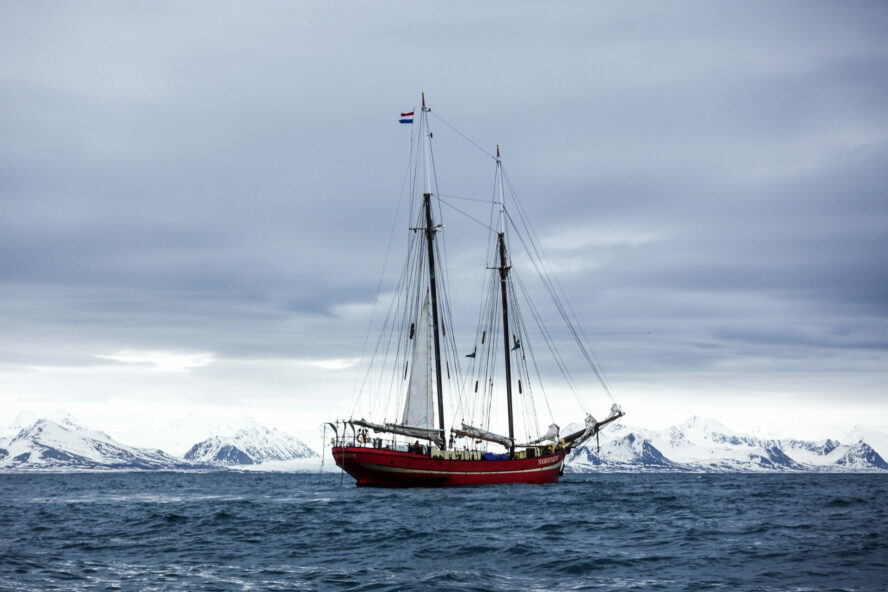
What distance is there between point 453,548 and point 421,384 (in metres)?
48.1

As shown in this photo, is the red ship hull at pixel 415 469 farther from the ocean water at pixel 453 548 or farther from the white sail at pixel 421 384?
the ocean water at pixel 453 548

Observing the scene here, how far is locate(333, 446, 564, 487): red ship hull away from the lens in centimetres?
8231

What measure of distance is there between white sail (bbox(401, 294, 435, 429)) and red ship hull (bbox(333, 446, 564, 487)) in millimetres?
4691

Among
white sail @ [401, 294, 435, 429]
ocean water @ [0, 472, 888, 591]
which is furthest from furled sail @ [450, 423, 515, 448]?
ocean water @ [0, 472, 888, 591]

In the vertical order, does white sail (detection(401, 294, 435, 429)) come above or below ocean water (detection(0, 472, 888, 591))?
above

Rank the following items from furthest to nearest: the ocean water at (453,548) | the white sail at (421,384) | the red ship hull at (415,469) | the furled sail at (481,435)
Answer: the furled sail at (481,435) < the white sail at (421,384) < the red ship hull at (415,469) < the ocean water at (453,548)

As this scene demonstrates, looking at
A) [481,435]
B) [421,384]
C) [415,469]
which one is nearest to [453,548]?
[415,469]

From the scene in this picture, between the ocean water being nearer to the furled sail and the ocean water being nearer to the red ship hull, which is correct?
the red ship hull

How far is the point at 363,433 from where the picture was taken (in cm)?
8738

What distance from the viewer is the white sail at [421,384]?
85.0m

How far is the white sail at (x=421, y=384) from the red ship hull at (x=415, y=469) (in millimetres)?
4691

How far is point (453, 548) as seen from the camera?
3750 cm

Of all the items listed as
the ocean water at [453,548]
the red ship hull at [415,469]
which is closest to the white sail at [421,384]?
the red ship hull at [415,469]

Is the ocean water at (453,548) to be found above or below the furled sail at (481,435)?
below
